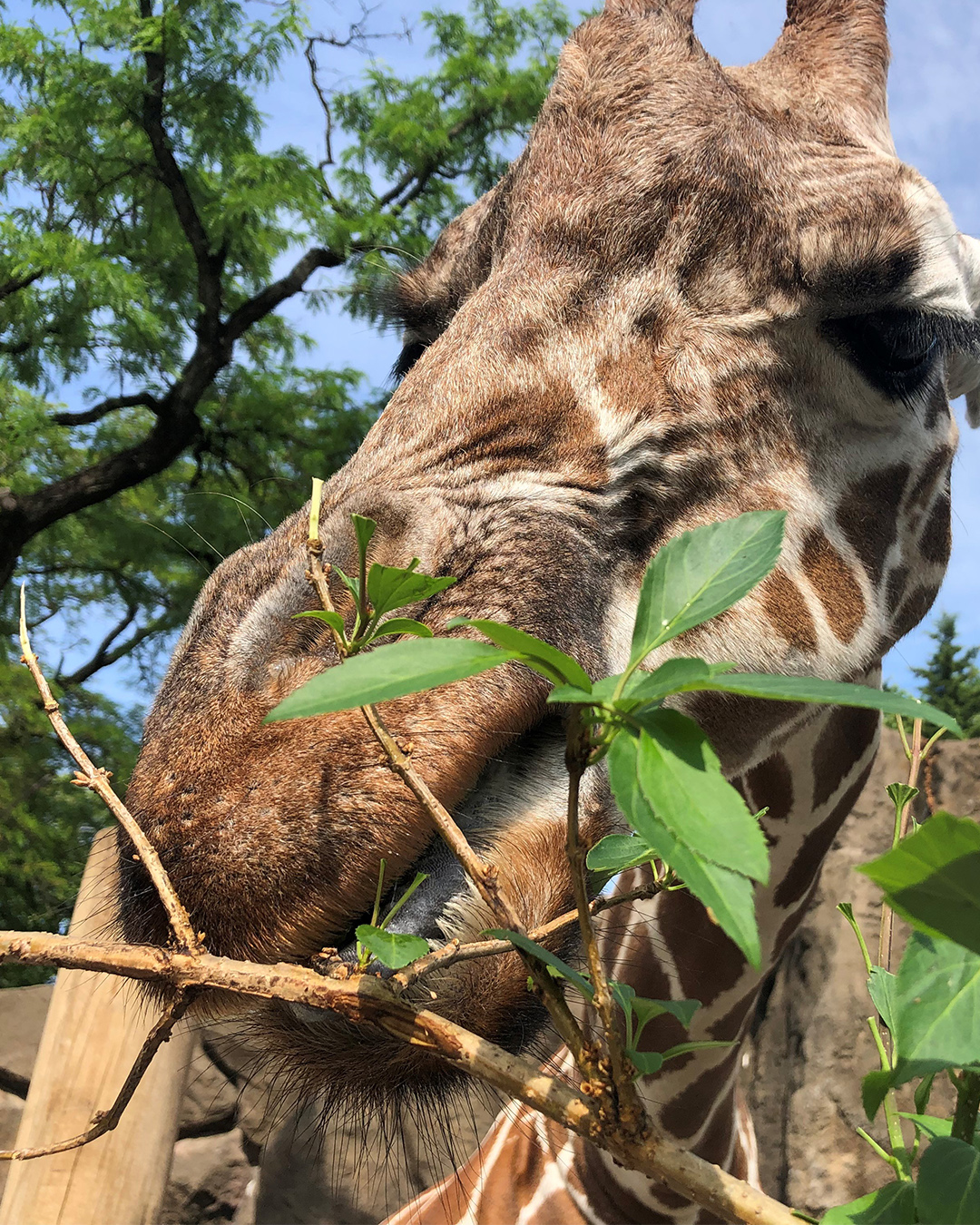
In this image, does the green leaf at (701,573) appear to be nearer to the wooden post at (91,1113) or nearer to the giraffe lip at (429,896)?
the giraffe lip at (429,896)

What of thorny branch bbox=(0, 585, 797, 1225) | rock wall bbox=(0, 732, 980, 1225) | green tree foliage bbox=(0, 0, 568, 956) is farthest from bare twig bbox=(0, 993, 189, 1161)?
green tree foliage bbox=(0, 0, 568, 956)

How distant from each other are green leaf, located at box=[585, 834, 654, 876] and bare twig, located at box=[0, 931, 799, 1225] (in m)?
0.12

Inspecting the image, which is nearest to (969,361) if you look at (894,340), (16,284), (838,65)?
(894,340)

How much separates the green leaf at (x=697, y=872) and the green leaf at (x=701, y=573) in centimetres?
5

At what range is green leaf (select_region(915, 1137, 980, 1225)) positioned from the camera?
1.08 feet

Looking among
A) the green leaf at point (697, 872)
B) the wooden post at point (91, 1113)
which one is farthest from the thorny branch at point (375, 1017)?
the wooden post at point (91, 1113)

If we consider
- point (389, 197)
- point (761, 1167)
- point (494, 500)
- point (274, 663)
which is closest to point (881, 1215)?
point (274, 663)

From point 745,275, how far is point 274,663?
867 millimetres

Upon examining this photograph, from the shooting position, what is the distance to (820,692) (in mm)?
309

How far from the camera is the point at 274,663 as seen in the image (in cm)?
93

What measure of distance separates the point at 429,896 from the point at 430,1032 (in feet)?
1.39

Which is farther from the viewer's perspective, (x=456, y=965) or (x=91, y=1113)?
(x=91, y=1113)

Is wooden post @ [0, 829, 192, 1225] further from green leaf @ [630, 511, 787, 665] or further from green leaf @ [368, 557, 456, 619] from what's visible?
green leaf @ [630, 511, 787, 665]

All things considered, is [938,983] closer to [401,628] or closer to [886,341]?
[401,628]
